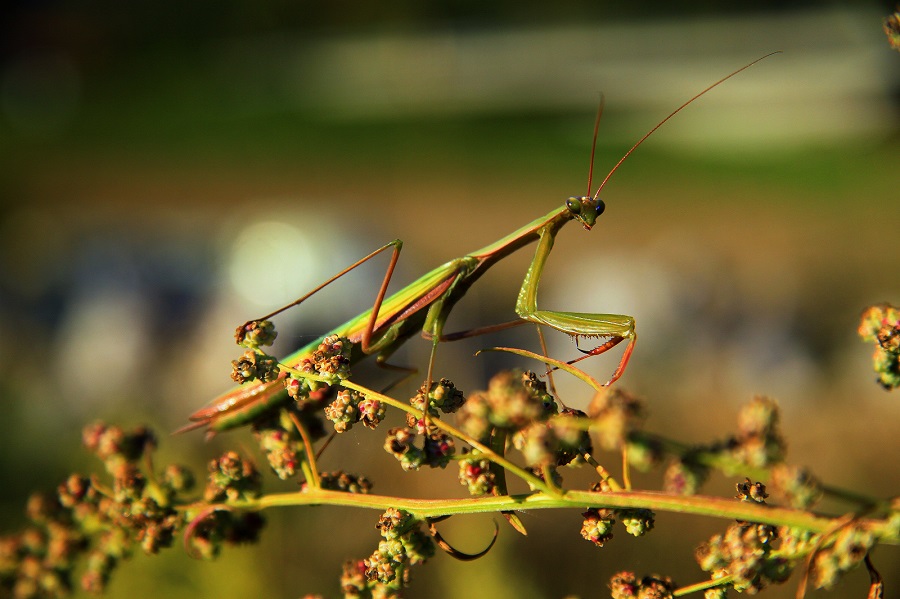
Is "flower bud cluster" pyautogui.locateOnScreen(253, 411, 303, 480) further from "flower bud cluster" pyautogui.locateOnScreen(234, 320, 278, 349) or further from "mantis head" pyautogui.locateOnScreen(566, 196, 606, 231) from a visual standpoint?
"mantis head" pyautogui.locateOnScreen(566, 196, 606, 231)

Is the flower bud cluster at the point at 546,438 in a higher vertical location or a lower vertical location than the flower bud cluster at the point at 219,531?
higher

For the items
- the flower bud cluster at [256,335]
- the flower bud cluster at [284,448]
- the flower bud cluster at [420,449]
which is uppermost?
the flower bud cluster at [256,335]

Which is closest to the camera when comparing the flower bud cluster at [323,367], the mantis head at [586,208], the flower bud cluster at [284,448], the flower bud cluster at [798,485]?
the flower bud cluster at [798,485]

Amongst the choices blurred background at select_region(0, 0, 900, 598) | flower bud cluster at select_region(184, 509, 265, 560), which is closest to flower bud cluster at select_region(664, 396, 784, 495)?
blurred background at select_region(0, 0, 900, 598)

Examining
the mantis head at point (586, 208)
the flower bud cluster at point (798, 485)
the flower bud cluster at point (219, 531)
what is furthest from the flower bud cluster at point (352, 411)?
the mantis head at point (586, 208)

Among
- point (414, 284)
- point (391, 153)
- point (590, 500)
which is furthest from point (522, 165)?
point (590, 500)

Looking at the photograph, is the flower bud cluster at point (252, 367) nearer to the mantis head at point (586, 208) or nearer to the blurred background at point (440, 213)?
the blurred background at point (440, 213)

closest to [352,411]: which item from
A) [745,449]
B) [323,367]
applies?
[323,367]

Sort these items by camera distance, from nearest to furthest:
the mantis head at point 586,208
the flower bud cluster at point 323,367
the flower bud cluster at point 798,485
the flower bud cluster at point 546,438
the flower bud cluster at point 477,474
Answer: the flower bud cluster at point 798,485 < the flower bud cluster at point 546,438 < the flower bud cluster at point 477,474 < the flower bud cluster at point 323,367 < the mantis head at point 586,208
